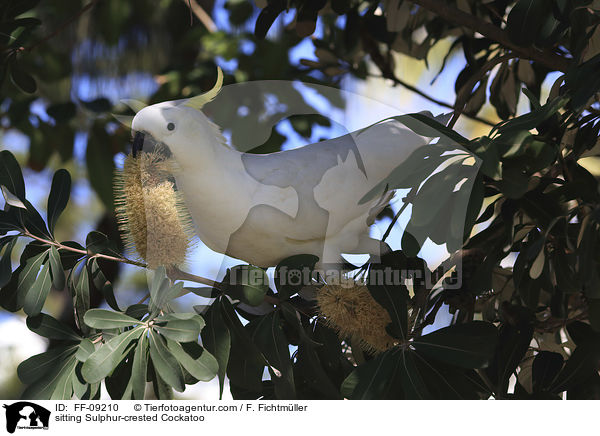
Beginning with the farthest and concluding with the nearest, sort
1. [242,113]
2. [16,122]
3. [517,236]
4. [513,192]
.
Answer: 1. [16,122]
2. [242,113]
3. [517,236]
4. [513,192]

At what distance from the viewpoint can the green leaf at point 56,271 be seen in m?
0.97

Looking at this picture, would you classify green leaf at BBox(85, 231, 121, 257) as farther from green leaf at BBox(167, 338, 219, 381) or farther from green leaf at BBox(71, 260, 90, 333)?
green leaf at BBox(167, 338, 219, 381)

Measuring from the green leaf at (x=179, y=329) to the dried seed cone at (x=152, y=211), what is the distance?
0.31 feet

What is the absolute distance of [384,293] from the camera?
0.90 meters

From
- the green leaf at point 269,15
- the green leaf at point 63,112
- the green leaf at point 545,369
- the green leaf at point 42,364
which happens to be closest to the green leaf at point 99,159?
the green leaf at point 63,112

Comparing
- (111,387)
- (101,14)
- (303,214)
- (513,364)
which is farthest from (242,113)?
(101,14)

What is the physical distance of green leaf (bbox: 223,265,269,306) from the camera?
0.90 metres

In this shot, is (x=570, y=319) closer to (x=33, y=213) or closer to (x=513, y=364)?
(x=513, y=364)

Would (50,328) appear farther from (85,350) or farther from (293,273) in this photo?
(293,273)

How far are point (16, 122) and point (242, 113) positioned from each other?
45.5 inches

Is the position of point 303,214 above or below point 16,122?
below

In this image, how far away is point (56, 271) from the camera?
97 cm

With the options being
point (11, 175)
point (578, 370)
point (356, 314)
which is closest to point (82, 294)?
point (11, 175)
